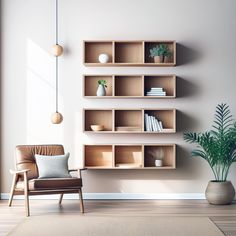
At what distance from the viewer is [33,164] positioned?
5883 mm

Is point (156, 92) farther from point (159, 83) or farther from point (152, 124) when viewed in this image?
point (152, 124)

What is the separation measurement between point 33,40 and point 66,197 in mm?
2172

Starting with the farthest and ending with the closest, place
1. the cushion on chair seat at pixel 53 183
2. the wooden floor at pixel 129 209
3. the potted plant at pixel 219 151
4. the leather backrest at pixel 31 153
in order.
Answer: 1. the potted plant at pixel 219 151
2. the leather backrest at pixel 31 153
3. the cushion on chair seat at pixel 53 183
4. the wooden floor at pixel 129 209

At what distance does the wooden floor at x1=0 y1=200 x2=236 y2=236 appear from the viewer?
5.06 metres

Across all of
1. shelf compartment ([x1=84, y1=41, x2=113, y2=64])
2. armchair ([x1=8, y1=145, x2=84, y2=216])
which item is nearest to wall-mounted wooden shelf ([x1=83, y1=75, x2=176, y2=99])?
shelf compartment ([x1=84, y1=41, x2=113, y2=64])

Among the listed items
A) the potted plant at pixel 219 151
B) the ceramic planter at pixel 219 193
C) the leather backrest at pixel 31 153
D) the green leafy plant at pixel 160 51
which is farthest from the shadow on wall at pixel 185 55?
the leather backrest at pixel 31 153

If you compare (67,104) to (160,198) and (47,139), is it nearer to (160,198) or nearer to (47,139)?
(47,139)

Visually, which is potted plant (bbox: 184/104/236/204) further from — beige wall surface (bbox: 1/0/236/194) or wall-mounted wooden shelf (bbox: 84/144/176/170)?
wall-mounted wooden shelf (bbox: 84/144/176/170)

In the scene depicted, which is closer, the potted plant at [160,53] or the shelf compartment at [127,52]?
the potted plant at [160,53]

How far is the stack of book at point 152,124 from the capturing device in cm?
622

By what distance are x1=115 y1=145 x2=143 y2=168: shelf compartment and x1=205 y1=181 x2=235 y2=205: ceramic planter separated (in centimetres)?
102

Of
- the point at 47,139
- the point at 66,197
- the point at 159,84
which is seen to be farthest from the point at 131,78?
the point at 66,197

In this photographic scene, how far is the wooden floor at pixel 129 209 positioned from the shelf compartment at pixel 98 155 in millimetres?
516

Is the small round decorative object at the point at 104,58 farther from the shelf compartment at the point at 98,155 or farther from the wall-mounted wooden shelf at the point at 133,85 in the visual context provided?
the shelf compartment at the point at 98,155
